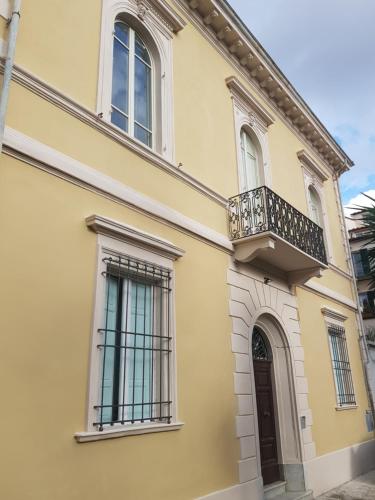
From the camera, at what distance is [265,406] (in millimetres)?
7652

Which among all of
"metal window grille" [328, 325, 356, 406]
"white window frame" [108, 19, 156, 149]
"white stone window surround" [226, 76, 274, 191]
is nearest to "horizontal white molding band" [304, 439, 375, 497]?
"metal window grille" [328, 325, 356, 406]

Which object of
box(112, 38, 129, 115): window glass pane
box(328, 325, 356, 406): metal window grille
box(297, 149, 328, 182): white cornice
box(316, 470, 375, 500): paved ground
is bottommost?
box(316, 470, 375, 500): paved ground

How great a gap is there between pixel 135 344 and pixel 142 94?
12.7 ft

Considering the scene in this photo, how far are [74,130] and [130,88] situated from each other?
166 cm

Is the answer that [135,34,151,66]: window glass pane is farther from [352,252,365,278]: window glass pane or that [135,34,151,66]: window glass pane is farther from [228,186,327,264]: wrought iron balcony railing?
[352,252,365,278]: window glass pane

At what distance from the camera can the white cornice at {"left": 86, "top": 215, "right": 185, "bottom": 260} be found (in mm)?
4852

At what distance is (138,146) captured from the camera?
5.88m

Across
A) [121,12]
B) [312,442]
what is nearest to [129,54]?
[121,12]

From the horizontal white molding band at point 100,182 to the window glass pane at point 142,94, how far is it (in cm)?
147

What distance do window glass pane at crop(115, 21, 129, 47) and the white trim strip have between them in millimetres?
1902

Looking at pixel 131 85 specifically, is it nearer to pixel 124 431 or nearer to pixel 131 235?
pixel 131 235

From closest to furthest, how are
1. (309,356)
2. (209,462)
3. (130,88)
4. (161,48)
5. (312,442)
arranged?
(209,462) < (130,88) < (161,48) < (312,442) < (309,356)

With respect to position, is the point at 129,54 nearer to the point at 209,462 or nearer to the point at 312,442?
the point at 209,462

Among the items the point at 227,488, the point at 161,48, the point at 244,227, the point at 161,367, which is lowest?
the point at 227,488
